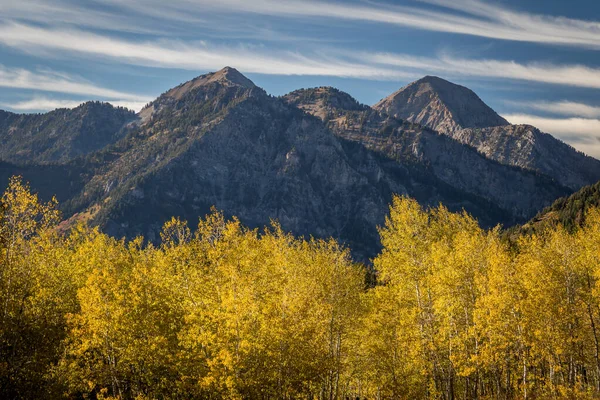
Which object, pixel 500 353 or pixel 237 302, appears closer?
pixel 237 302

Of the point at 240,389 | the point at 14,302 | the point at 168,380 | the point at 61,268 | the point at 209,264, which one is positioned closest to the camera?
the point at 14,302

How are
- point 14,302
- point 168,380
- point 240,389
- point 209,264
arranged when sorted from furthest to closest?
point 209,264, point 168,380, point 240,389, point 14,302

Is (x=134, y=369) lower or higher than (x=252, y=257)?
lower

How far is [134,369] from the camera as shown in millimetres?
38562

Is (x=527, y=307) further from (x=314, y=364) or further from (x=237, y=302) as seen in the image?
(x=237, y=302)

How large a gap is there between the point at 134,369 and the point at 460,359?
2630 centimetres

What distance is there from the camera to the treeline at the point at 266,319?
110ft

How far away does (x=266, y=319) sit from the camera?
3469 cm

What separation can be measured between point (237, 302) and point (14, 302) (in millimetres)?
14816

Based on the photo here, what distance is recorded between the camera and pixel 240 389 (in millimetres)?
34281

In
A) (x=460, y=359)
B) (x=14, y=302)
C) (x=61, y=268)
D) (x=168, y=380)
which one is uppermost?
(x=61, y=268)

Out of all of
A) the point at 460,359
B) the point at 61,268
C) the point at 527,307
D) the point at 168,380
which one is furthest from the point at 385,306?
the point at 61,268

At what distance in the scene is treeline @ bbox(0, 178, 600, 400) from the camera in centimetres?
3347

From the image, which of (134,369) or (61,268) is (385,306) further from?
(61,268)
